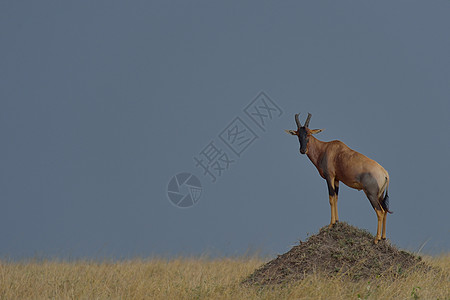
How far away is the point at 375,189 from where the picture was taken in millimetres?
11594

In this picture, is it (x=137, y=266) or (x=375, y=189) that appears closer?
(x=375, y=189)

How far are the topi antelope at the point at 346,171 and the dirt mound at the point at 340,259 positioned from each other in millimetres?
274

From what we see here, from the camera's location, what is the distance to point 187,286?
11.0m

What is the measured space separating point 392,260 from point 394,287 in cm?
123

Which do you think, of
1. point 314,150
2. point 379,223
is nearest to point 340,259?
point 379,223

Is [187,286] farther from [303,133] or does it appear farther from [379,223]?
[379,223]

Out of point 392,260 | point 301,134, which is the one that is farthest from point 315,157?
point 392,260

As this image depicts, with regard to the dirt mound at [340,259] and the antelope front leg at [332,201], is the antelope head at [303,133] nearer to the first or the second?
the antelope front leg at [332,201]

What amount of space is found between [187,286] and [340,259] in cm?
302

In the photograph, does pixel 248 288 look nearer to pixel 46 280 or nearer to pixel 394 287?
pixel 394 287

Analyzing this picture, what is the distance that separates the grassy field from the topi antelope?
146 centimetres

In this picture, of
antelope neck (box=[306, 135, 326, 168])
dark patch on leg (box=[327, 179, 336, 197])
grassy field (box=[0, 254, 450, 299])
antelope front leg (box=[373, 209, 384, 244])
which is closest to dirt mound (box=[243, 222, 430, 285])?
antelope front leg (box=[373, 209, 384, 244])

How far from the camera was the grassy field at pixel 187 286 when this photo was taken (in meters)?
9.87

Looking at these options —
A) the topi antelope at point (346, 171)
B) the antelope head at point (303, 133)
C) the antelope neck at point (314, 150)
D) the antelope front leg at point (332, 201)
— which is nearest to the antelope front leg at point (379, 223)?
the topi antelope at point (346, 171)
